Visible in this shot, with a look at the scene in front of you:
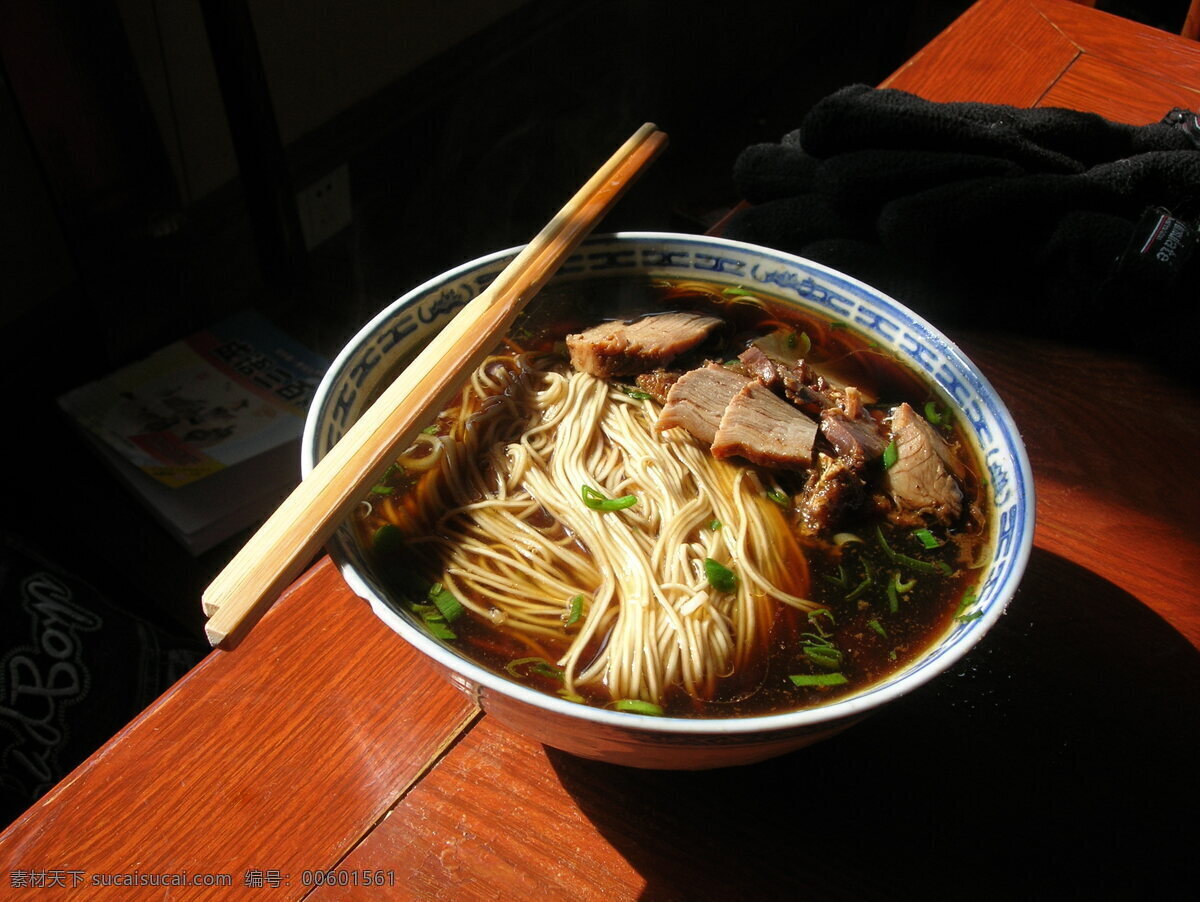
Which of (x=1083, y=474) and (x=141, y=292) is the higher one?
(x=1083, y=474)

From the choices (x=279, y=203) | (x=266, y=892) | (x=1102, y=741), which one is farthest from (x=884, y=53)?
(x=266, y=892)

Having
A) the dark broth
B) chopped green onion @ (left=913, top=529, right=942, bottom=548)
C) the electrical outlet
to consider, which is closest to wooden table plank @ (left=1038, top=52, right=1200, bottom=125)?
the dark broth

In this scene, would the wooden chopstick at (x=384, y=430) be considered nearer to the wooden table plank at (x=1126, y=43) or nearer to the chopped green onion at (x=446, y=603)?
the chopped green onion at (x=446, y=603)

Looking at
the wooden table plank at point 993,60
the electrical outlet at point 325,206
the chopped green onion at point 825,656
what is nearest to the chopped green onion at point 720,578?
the chopped green onion at point 825,656

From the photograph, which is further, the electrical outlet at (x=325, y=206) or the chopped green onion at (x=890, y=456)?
the electrical outlet at (x=325, y=206)

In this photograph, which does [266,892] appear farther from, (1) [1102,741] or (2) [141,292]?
(2) [141,292]

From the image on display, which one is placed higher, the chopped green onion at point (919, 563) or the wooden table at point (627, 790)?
the chopped green onion at point (919, 563)

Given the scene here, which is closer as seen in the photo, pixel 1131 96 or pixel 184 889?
pixel 184 889
